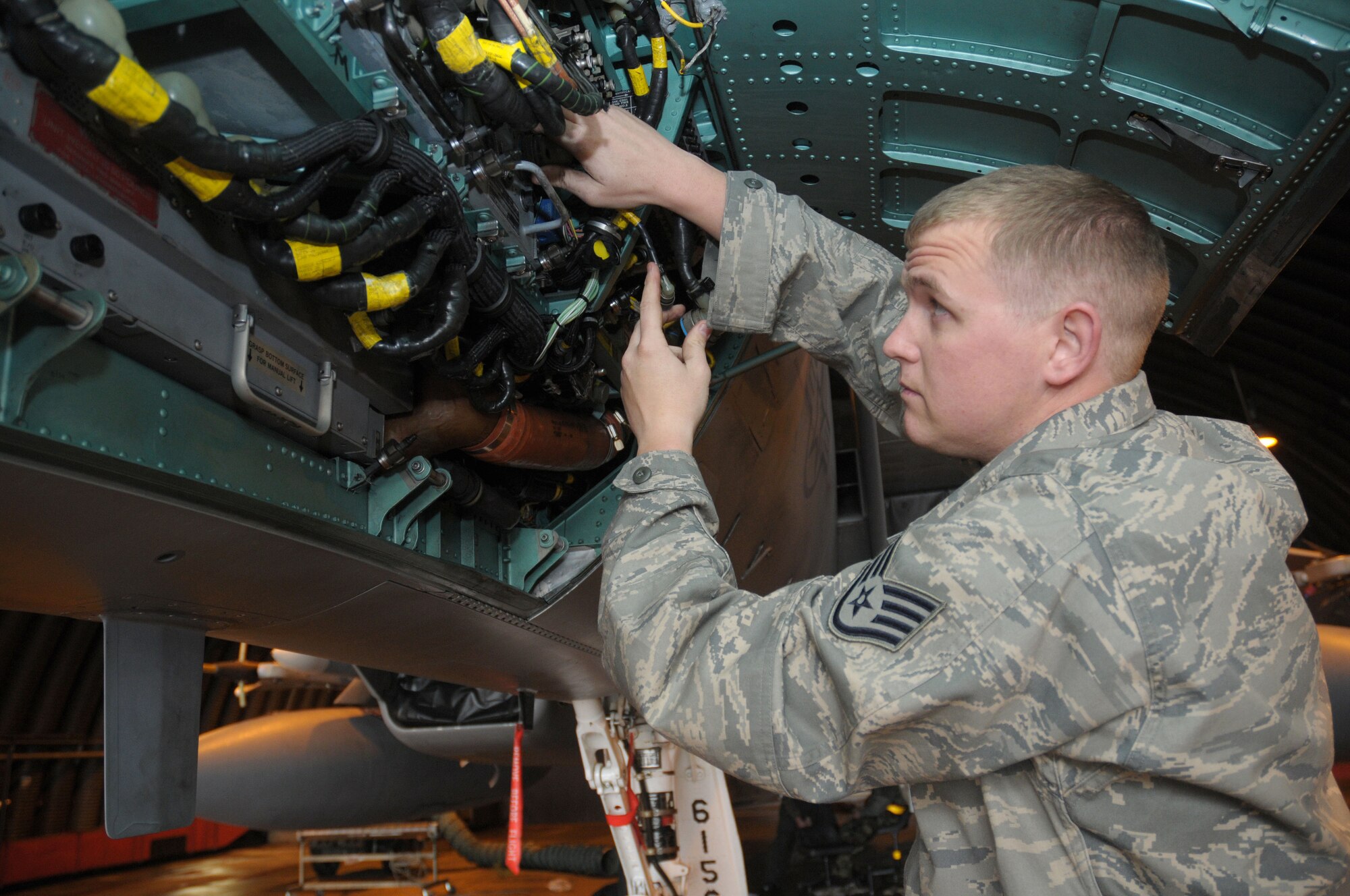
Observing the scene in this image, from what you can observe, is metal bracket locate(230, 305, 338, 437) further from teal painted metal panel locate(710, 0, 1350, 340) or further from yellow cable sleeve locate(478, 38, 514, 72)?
teal painted metal panel locate(710, 0, 1350, 340)

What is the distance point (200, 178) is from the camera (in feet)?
4.74

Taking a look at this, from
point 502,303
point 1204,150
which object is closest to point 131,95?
point 502,303

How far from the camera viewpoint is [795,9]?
97.9 inches

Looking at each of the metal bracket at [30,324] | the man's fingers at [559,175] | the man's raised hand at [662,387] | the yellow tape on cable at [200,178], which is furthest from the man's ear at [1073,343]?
the metal bracket at [30,324]

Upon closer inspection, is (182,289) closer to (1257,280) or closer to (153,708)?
(153,708)

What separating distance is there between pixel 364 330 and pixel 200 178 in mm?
515

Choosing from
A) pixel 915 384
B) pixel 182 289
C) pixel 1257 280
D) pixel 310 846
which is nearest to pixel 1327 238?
pixel 1257 280

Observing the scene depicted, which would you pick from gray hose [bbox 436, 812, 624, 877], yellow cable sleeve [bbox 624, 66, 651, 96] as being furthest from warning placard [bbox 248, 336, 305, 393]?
gray hose [bbox 436, 812, 624, 877]

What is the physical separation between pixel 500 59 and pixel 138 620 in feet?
4.85

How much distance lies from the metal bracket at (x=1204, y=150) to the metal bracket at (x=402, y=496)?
204cm

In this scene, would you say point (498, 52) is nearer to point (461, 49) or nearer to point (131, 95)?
point (461, 49)

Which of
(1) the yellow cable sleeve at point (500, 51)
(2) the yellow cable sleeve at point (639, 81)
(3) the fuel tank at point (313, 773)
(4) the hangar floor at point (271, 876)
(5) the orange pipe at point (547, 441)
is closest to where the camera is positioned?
(1) the yellow cable sleeve at point (500, 51)

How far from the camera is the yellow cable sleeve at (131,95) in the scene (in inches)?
48.1

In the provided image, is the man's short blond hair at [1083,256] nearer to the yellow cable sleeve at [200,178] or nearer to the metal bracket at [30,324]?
the yellow cable sleeve at [200,178]
